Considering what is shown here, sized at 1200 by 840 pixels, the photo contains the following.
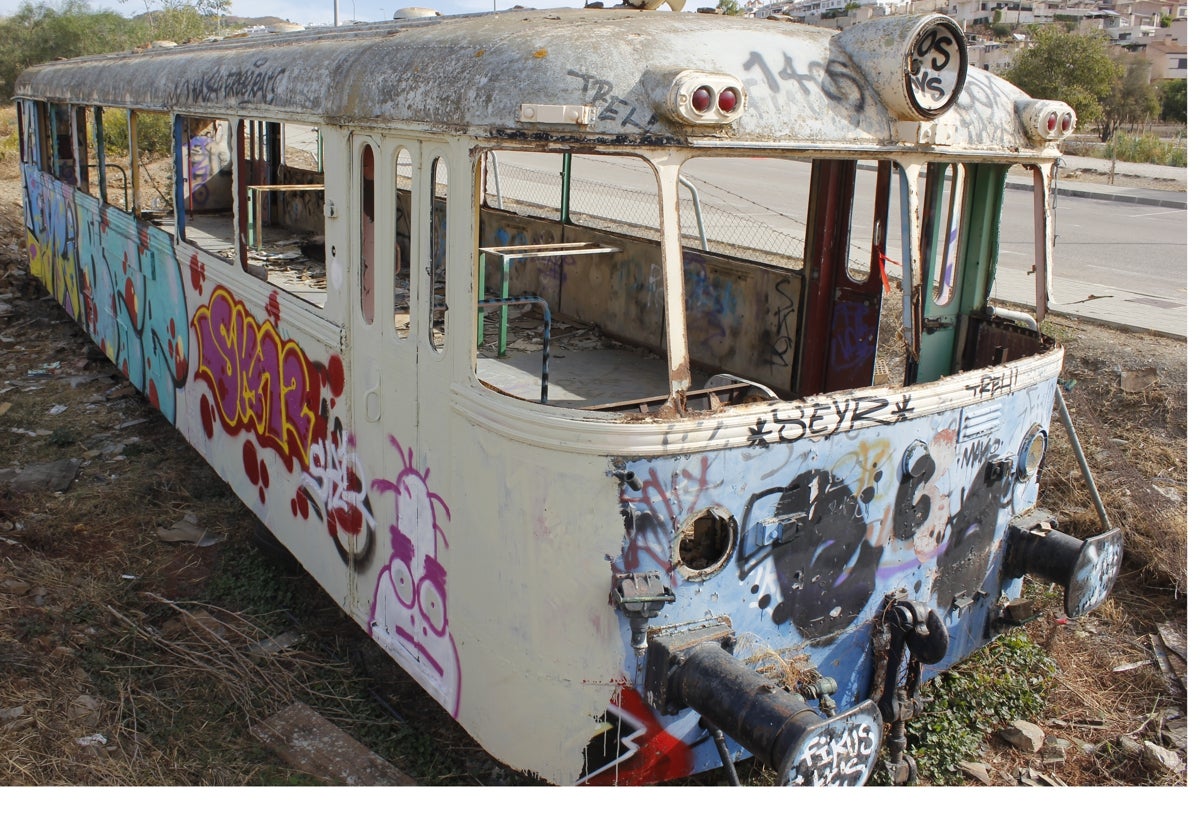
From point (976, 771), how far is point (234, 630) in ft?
11.0

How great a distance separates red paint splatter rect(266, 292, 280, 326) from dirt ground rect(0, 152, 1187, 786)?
1.43 meters

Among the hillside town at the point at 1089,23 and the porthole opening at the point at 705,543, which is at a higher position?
the hillside town at the point at 1089,23

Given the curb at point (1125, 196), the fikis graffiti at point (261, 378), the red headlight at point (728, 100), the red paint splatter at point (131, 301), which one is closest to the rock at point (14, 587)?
the fikis graffiti at point (261, 378)

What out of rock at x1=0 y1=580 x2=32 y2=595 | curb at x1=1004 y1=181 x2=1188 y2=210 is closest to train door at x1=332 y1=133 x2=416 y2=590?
rock at x1=0 y1=580 x2=32 y2=595

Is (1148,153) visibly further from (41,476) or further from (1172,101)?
(41,476)

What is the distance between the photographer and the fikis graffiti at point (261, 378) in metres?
4.70

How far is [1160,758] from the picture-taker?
4.41 m

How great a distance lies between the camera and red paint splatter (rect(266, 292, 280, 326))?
194 inches

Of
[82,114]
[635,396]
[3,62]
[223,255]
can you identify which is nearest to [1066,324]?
[635,396]

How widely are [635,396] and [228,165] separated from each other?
5.00 metres

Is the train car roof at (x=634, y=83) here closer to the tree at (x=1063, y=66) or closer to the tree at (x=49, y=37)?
the tree at (x=1063, y=66)

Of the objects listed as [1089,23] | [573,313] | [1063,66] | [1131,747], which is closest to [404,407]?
[573,313]

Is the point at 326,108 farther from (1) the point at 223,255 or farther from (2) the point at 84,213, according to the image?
(2) the point at 84,213

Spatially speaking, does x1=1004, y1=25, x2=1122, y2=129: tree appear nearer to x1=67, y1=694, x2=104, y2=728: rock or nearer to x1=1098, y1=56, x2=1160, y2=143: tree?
x1=1098, y1=56, x2=1160, y2=143: tree
